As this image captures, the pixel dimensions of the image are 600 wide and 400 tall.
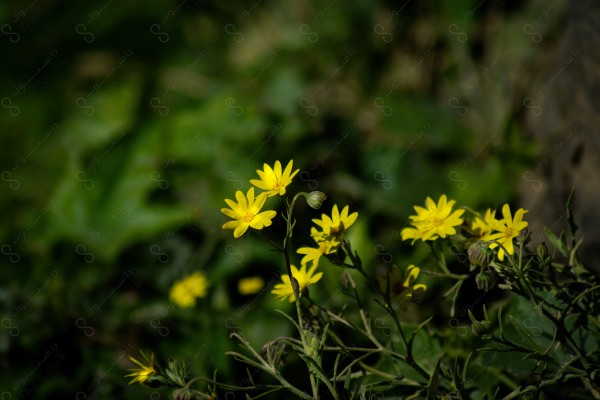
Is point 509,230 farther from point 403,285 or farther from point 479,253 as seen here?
point 403,285

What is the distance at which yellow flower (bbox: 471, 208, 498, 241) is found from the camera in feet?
3.52

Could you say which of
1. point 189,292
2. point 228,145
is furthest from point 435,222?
point 228,145

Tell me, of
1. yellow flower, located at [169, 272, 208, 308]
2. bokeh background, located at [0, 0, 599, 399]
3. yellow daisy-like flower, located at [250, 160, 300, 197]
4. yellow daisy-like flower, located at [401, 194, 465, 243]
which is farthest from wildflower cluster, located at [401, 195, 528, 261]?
yellow flower, located at [169, 272, 208, 308]

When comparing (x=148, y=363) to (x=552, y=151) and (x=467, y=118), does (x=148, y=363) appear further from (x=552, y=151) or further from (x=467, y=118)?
(x=467, y=118)

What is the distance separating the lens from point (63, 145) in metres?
2.94

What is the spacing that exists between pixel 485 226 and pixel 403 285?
0.62 feet

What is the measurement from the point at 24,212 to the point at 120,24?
1.55 meters

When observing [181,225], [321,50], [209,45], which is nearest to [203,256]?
[181,225]

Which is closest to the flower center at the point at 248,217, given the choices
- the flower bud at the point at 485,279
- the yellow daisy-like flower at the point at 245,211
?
the yellow daisy-like flower at the point at 245,211

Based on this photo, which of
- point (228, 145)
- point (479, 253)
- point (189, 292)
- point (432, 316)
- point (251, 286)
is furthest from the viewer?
point (228, 145)

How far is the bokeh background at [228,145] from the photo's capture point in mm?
1848

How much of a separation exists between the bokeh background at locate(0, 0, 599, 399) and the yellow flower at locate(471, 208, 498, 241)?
76cm

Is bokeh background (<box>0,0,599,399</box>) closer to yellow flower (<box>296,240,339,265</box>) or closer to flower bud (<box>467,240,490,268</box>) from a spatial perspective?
yellow flower (<box>296,240,339,265</box>)

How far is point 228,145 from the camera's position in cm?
248
